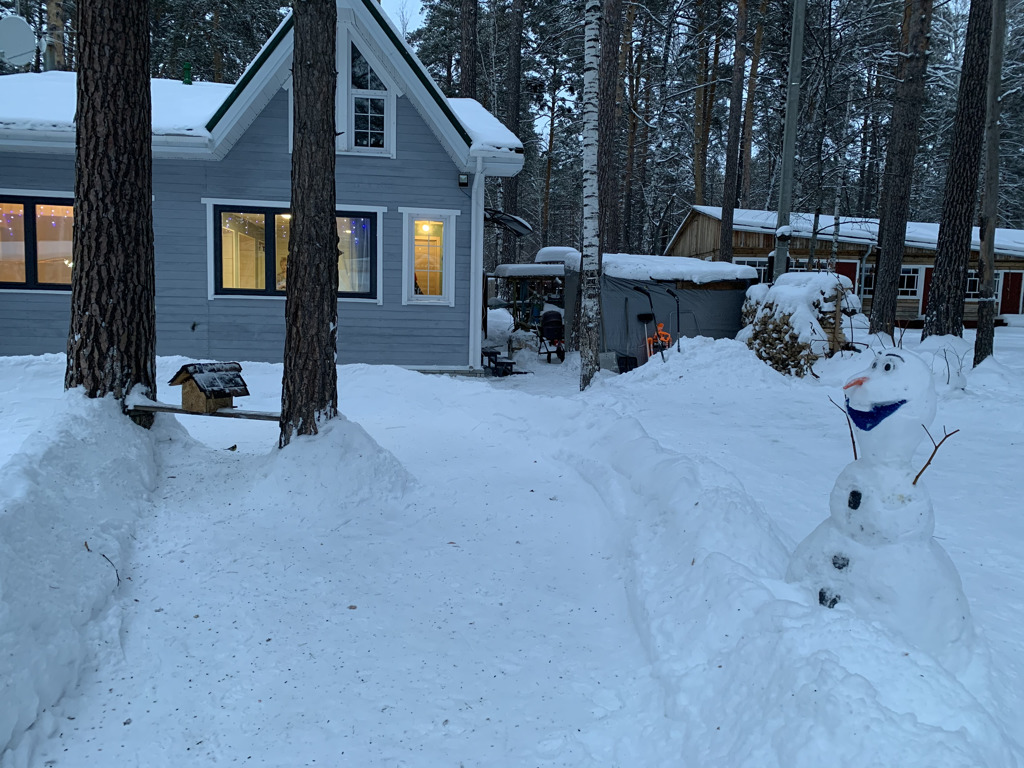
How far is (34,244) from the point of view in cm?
1116

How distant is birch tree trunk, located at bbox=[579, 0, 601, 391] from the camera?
9.52 m

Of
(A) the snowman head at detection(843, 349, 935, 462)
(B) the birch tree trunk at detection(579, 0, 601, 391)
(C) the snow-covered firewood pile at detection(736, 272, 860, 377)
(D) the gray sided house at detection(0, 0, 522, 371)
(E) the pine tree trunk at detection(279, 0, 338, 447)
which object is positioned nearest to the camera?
(A) the snowman head at detection(843, 349, 935, 462)

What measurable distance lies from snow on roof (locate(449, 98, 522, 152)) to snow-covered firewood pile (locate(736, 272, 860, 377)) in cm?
556

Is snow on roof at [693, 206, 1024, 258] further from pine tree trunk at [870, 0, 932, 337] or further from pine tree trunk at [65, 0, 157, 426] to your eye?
pine tree trunk at [65, 0, 157, 426]

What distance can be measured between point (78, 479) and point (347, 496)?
5.28 ft

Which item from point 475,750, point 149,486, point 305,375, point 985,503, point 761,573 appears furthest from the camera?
point 985,503

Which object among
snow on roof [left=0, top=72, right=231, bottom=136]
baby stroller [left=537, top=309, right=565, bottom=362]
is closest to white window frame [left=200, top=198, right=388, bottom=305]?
snow on roof [left=0, top=72, right=231, bottom=136]

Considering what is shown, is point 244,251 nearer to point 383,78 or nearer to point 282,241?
point 282,241

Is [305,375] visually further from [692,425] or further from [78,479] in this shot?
[692,425]

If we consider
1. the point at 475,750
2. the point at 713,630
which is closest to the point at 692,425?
the point at 713,630

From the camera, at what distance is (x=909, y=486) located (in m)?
2.79

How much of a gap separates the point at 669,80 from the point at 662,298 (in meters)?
17.3

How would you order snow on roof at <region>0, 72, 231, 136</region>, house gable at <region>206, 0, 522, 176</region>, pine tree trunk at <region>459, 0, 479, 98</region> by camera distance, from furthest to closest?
pine tree trunk at <region>459, 0, 479, 98</region> → house gable at <region>206, 0, 522, 176</region> → snow on roof at <region>0, 72, 231, 136</region>

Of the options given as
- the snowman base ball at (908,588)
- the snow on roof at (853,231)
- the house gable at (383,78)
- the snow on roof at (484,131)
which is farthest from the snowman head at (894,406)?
the snow on roof at (853,231)
